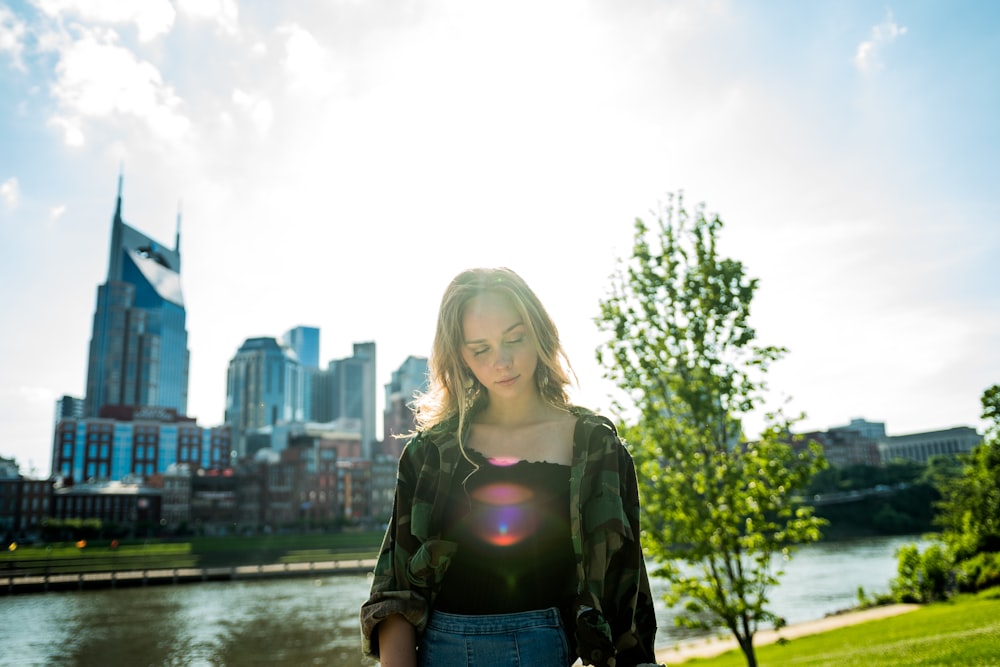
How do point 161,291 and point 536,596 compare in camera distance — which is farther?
point 161,291

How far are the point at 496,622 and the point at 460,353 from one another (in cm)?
83

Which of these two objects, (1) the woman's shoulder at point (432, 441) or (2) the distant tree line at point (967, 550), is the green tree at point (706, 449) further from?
(2) the distant tree line at point (967, 550)

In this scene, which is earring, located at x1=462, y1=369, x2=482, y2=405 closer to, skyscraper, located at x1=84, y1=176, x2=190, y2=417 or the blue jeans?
the blue jeans

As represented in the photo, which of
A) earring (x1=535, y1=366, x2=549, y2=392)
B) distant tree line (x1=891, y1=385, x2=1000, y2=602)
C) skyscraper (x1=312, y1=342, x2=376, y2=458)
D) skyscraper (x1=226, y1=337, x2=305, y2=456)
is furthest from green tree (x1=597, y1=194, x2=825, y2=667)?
skyscraper (x1=226, y1=337, x2=305, y2=456)

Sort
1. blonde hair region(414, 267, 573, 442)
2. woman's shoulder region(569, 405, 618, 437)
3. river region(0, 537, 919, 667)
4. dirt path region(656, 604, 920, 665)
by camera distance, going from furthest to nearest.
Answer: river region(0, 537, 919, 667)
dirt path region(656, 604, 920, 665)
blonde hair region(414, 267, 573, 442)
woman's shoulder region(569, 405, 618, 437)

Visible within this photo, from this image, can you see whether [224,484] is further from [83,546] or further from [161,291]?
[161,291]

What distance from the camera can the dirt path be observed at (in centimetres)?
1648

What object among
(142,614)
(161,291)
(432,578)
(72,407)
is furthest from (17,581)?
(72,407)

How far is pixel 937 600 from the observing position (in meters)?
20.3

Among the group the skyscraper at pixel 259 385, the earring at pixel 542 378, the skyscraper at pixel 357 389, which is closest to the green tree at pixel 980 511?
the earring at pixel 542 378

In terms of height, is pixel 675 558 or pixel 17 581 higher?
pixel 675 558

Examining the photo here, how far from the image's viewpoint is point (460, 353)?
A: 2242 millimetres

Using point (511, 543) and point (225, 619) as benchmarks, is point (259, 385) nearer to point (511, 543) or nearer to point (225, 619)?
point (225, 619)

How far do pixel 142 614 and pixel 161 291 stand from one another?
144820 mm
